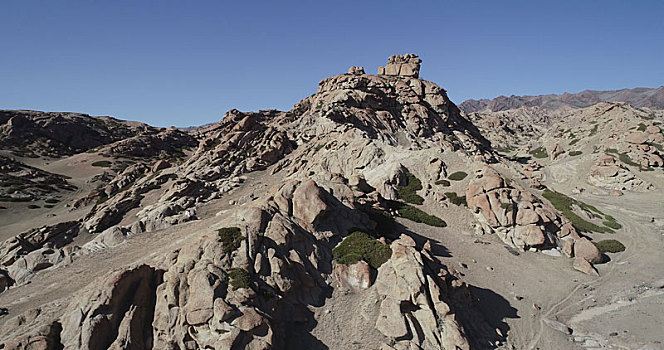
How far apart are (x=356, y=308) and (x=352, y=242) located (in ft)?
18.6

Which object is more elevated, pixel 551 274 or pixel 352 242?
pixel 352 242

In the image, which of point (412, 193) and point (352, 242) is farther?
point (412, 193)

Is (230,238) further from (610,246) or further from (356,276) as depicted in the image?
(610,246)

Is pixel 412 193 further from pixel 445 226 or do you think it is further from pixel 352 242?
pixel 352 242

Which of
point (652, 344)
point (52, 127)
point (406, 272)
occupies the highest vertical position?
point (52, 127)

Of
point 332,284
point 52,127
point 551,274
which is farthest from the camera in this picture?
point 52,127

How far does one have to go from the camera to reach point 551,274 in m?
26.5

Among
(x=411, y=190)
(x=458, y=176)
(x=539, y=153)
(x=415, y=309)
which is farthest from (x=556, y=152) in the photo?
(x=415, y=309)

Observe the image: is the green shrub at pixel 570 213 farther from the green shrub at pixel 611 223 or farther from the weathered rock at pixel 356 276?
the weathered rock at pixel 356 276

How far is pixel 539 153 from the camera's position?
99250mm

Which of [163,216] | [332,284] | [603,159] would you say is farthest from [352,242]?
[603,159]

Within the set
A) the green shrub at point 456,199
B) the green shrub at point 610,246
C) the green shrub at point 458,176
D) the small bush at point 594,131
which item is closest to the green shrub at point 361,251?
the green shrub at point 456,199

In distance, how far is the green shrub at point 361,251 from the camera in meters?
20.5

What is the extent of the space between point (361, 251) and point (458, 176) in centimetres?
2628
